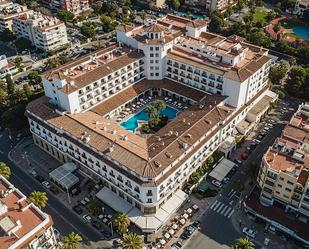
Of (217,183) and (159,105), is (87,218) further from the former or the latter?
(159,105)

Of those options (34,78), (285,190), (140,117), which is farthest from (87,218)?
(34,78)

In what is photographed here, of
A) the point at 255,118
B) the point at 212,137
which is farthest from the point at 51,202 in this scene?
the point at 255,118

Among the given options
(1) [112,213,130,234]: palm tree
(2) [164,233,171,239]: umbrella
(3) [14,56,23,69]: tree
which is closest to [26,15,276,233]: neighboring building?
(2) [164,233,171,239]: umbrella

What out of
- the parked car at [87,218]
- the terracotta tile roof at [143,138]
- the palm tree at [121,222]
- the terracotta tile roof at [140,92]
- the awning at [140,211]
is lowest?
the parked car at [87,218]

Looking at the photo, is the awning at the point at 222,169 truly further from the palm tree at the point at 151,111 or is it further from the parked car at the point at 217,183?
the palm tree at the point at 151,111

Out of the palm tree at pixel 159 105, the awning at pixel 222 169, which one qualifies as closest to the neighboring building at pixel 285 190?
the awning at pixel 222 169

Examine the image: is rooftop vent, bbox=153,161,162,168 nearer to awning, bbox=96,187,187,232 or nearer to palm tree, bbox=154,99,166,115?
awning, bbox=96,187,187,232
